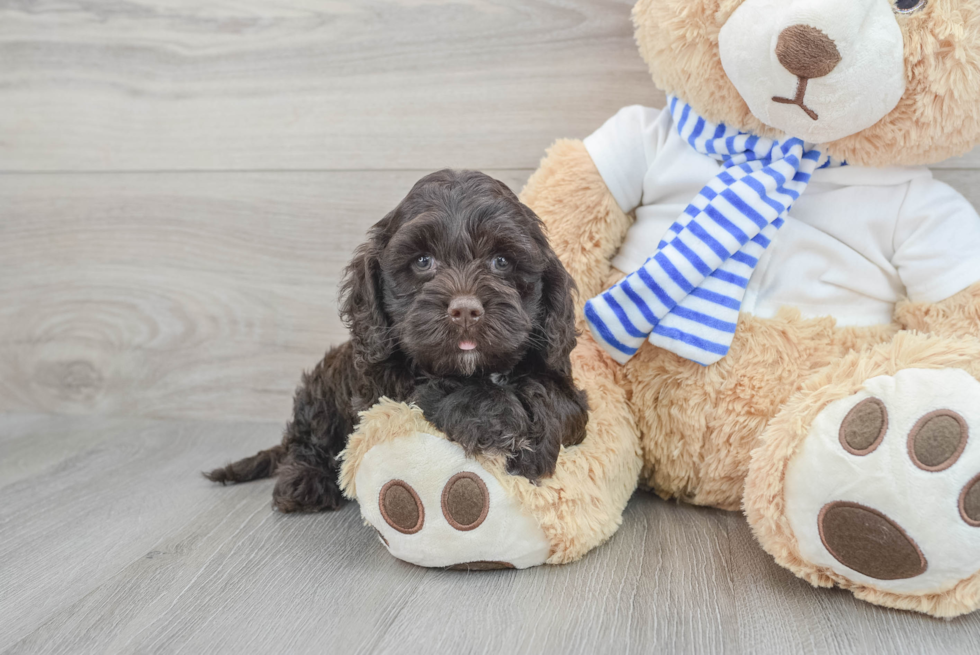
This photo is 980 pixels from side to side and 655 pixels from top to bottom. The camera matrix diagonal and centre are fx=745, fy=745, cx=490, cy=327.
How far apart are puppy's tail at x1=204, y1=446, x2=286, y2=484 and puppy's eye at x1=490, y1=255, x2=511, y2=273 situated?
90 cm

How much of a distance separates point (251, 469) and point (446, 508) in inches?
35.2

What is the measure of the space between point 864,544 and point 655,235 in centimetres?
79

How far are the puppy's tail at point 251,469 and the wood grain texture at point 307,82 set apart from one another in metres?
0.89

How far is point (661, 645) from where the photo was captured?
3.73 ft

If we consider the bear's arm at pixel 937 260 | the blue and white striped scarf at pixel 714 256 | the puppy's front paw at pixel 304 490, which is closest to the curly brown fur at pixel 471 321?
the blue and white striped scarf at pixel 714 256

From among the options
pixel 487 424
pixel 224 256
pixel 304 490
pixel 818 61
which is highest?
pixel 818 61

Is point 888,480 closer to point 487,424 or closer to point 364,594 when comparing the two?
point 487,424

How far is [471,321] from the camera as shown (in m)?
1.24

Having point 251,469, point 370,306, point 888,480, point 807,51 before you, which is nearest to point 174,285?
point 251,469

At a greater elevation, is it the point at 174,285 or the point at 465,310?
the point at 465,310

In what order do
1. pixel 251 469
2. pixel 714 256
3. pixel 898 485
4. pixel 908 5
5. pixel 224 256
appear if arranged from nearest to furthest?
pixel 898 485, pixel 908 5, pixel 714 256, pixel 251 469, pixel 224 256

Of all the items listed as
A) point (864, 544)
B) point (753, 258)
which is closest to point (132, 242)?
point (753, 258)

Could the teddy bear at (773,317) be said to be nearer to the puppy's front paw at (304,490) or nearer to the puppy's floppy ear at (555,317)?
the puppy's floppy ear at (555,317)

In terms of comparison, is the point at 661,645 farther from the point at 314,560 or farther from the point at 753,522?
the point at 314,560
